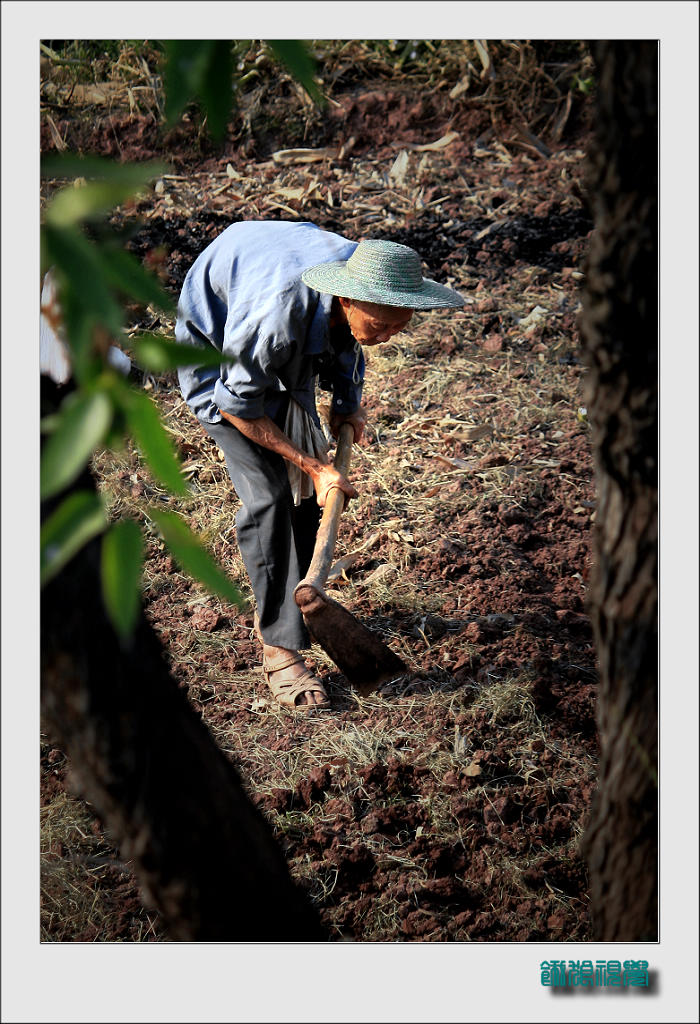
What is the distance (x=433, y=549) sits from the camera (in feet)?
13.9

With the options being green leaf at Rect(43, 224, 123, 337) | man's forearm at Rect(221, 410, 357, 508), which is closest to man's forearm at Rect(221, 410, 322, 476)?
man's forearm at Rect(221, 410, 357, 508)

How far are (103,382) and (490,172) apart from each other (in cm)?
596

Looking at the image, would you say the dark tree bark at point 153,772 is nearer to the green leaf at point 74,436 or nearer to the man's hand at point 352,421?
the green leaf at point 74,436

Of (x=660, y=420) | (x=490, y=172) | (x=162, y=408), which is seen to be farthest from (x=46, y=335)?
(x=490, y=172)

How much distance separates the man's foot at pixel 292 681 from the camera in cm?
352

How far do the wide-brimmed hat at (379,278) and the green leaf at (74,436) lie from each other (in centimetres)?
189

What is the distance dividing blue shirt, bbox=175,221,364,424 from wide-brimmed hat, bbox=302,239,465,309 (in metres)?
0.11

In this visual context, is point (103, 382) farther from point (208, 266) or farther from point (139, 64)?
point (139, 64)

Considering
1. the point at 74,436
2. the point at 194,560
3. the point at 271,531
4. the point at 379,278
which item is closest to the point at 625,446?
the point at 194,560

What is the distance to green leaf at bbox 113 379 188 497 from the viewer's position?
1000 millimetres

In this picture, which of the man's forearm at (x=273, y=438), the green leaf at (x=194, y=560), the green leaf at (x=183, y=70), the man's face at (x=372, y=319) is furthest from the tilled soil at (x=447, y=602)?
A: the green leaf at (x=183, y=70)

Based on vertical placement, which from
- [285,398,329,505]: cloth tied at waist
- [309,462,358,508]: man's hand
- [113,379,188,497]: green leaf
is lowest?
[309,462,358,508]: man's hand

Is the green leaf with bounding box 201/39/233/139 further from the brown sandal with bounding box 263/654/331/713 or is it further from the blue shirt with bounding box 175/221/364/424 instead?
the brown sandal with bounding box 263/654/331/713

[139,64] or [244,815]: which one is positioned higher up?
[139,64]
